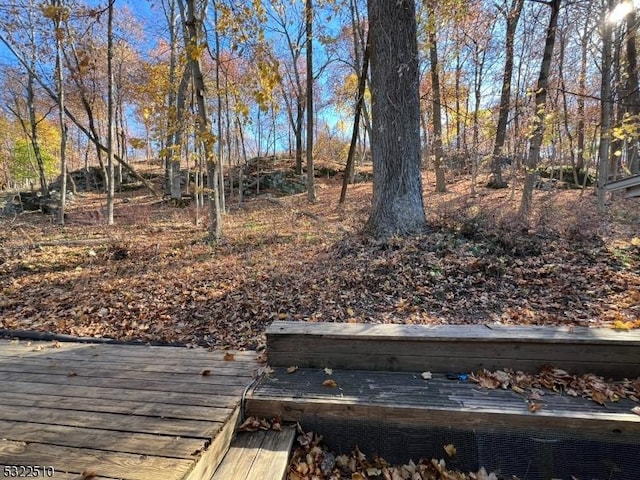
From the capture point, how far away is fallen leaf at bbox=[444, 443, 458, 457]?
2.12 meters

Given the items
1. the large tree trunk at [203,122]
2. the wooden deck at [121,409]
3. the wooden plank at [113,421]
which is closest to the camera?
the wooden deck at [121,409]

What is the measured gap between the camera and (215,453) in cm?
190

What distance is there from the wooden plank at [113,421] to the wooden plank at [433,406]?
0.43 meters

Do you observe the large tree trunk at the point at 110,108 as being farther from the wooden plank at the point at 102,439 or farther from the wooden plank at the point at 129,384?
the wooden plank at the point at 102,439

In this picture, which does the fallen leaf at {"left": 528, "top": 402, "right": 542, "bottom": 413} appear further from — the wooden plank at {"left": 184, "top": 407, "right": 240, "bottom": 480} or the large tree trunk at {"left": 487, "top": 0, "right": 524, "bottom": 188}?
the large tree trunk at {"left": 487, "top": 0, "right": 524, "bottom": 188}

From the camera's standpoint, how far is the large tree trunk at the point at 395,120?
5207 millimetres

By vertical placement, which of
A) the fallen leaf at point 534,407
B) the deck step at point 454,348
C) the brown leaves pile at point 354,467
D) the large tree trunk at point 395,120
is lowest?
the brown leaves pile at point 354,467

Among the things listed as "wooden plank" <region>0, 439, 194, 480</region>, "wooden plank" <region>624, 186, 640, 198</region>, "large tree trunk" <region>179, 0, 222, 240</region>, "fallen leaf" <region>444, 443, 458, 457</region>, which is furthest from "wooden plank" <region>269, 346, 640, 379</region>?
"large tree trunk" <region>179, 0, 222, 240</region>

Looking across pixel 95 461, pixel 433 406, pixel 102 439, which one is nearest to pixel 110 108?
pixel 102 439

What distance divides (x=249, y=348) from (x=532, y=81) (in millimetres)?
15380

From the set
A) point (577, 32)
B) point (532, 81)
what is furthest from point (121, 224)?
point (577, 32)

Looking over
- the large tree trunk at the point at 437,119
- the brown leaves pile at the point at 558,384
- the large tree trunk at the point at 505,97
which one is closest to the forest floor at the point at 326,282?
the brown leaves pile at the point at 558,384

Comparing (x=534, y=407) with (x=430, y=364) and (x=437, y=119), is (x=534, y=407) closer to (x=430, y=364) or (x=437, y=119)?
(x=430, y=364)

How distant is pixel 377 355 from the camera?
8.70ft
